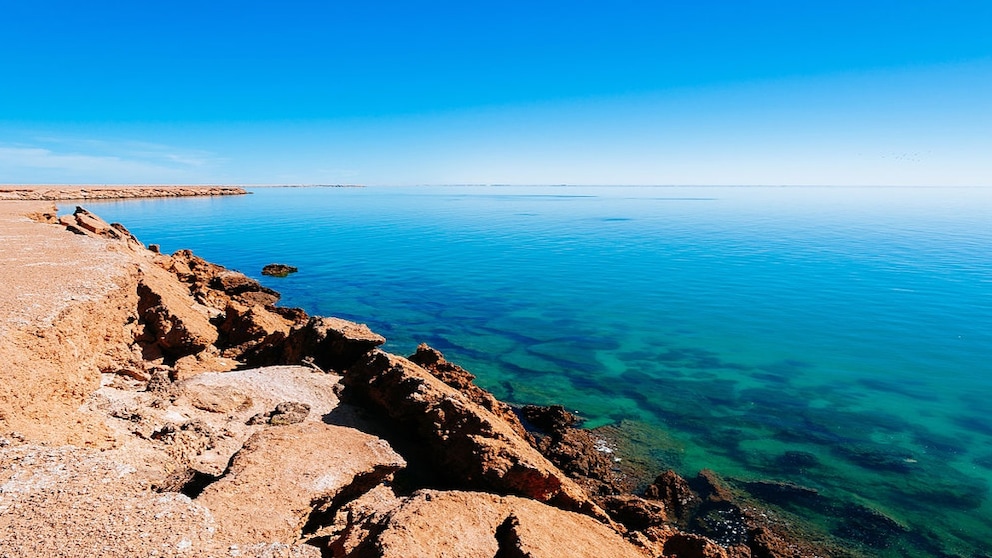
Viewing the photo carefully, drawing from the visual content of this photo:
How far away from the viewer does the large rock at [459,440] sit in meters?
8.16

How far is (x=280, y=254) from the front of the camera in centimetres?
4694

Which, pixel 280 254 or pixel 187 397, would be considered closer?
pixel 187 397

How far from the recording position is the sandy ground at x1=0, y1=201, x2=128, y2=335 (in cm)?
1066

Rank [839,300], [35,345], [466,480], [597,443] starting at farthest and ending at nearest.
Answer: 1. [839,300]
2. [597,443]
3. [35,345]
4. [466,480]

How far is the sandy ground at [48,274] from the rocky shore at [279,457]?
82 millimetres

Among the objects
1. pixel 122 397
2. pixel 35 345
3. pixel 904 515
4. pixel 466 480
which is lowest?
pixel 904 515

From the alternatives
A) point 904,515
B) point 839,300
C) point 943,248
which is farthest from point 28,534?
point 943,248

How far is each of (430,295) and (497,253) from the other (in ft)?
60.8

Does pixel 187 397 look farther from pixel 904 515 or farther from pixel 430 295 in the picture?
pixel 430 295

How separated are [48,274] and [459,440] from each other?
13.2m

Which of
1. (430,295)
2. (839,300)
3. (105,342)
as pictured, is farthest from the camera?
(430,295)

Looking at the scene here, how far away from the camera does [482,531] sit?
21.2 ft

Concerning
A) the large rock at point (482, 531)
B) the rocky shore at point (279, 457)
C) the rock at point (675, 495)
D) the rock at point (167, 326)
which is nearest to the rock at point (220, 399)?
the rocky shore at point (279, 457)

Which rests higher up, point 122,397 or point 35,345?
point 35,345
